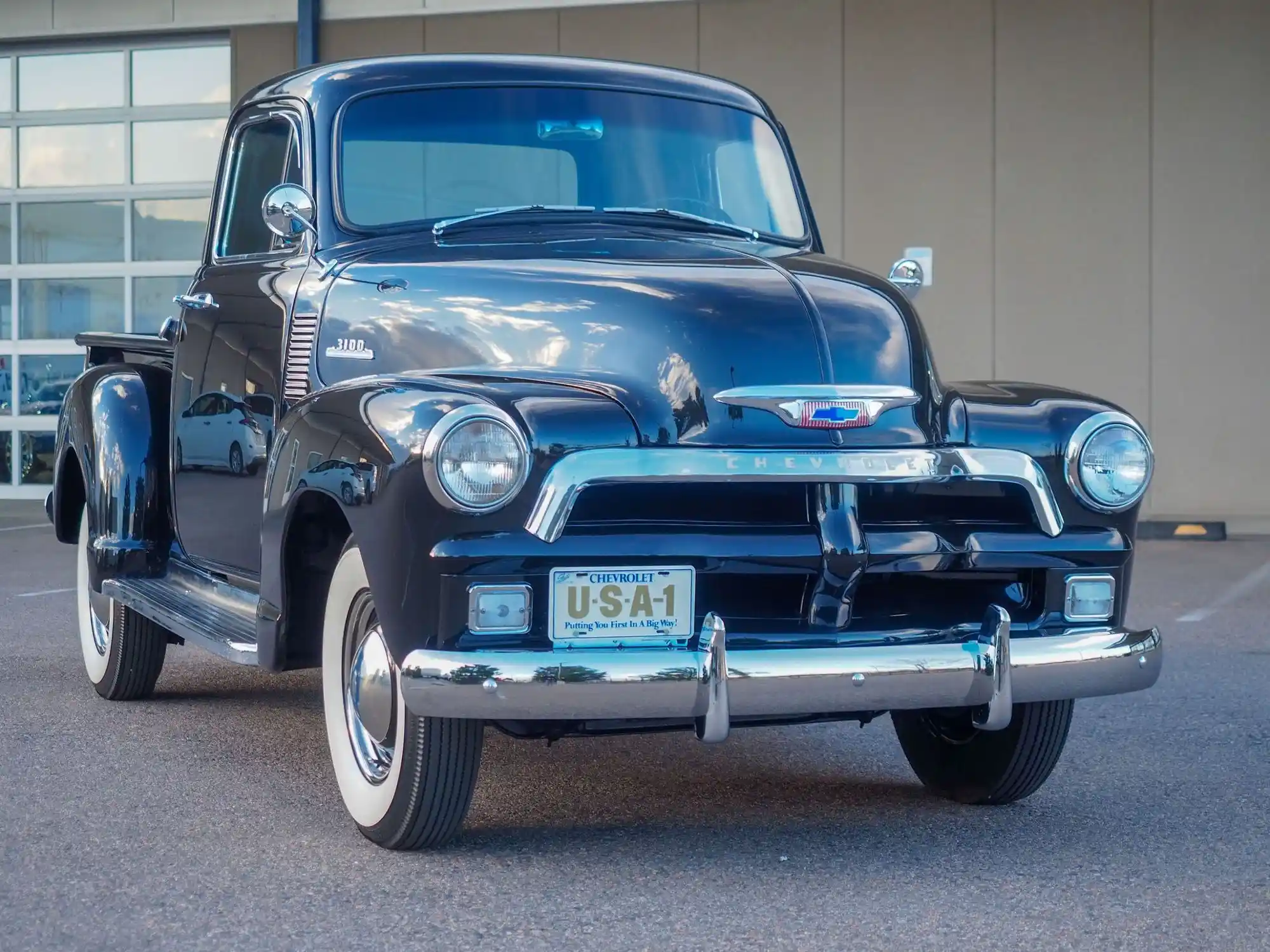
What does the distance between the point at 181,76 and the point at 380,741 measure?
1267cm

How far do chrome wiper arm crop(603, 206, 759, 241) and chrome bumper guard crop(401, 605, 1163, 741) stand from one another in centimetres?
158

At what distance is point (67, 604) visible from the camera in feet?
27.6

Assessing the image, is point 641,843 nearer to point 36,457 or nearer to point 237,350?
point 237,350

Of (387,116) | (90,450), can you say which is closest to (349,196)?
(387,116)

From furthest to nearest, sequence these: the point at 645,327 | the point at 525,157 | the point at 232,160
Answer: the point at 232,160
the point at 525,157
the point at 645,327

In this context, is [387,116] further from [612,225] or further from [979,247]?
[979,247]

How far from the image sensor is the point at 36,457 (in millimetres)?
15602

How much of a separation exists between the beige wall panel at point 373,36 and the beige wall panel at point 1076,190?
489cm

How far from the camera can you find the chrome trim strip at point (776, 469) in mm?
3338

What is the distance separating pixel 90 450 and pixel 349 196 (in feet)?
4.98

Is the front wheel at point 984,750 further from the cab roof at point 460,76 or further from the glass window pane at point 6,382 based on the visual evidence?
the glass window pane at point 6,382

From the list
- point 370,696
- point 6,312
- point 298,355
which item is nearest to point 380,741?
point 370,696

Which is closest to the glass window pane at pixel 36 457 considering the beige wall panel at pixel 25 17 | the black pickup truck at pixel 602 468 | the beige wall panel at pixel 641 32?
the beige wall panel at pixel 25 17

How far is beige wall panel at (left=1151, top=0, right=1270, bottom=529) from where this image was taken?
1317 cm
